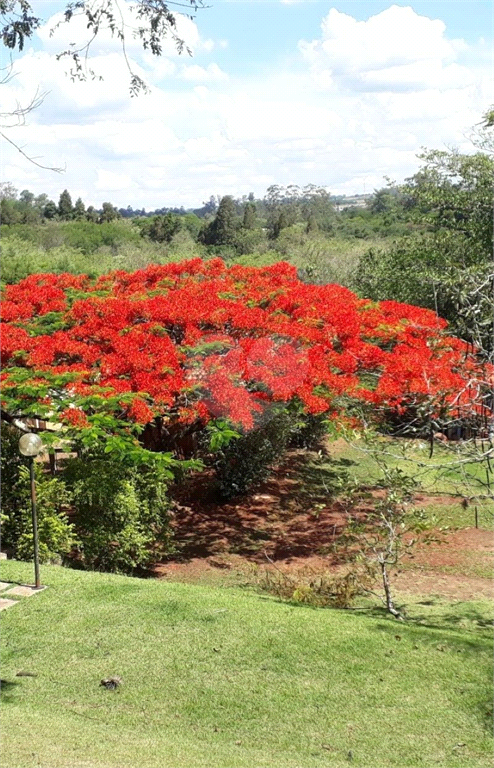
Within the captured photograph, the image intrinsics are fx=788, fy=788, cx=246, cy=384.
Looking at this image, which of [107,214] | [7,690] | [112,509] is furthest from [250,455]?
[107,214]

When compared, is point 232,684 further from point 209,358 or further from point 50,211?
point 50,211

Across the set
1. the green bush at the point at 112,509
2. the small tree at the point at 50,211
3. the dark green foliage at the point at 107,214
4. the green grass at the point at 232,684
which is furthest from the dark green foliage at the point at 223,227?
the green grass at the point at 232,684

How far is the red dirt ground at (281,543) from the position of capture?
398 inches

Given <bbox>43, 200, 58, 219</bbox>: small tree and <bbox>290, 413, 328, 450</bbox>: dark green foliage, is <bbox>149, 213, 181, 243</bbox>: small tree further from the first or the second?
<bbox>290, 413, 328, 450</bbox>: dark green foliage

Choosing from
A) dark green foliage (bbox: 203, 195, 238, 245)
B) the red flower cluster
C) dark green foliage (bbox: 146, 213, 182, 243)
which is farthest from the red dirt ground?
dark green foliage (bbox: 146, 213, 182, 243)

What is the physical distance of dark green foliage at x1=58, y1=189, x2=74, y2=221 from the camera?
2283 inches

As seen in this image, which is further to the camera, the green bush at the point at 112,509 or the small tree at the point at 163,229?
the small tree at the point at 163,229

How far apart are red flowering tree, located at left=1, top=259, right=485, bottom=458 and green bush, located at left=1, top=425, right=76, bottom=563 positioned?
0.61 metres

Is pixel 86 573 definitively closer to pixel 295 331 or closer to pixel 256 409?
pixel 256 409

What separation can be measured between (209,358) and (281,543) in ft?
9.70

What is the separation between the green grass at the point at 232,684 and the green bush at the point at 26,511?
1291 mm

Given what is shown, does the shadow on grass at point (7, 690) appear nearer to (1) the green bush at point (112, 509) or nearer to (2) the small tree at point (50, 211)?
(1) the green bush at point (112, 509)

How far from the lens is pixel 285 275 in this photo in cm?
1437

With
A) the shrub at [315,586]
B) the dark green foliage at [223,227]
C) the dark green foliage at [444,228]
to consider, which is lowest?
the shrub at [315,586]
